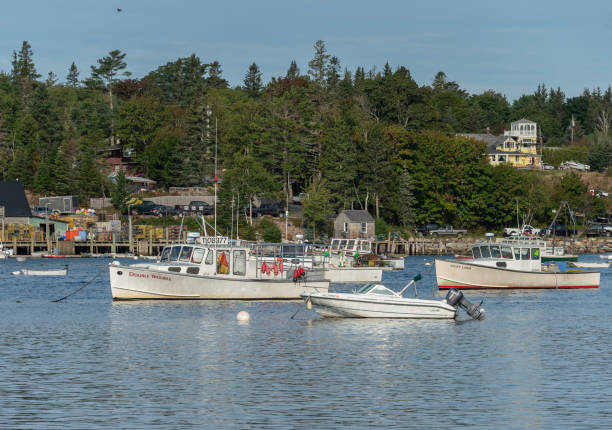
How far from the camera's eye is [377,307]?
151 feet

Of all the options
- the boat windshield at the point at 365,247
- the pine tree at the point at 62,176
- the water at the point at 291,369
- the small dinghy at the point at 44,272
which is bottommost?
the water at the point at 291,369

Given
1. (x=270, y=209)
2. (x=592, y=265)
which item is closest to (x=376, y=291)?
(x=592, y=265)

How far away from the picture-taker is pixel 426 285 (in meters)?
77.2

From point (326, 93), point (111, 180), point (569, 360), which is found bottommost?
point (569, 360)

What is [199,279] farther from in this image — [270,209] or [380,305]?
[270,209]

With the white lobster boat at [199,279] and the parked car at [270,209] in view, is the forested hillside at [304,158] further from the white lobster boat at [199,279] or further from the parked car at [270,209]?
the white lobster boat at [199,279]

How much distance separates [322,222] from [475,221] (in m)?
26.7

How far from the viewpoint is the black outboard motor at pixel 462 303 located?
153ft

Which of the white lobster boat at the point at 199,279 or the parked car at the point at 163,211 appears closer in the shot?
the white lobster boat at the point at 199,279

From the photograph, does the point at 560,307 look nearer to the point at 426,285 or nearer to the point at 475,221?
the point at 426,285

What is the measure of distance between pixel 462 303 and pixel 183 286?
646 inches

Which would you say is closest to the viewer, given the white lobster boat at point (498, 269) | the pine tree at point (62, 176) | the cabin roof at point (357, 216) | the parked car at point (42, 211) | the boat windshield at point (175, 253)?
the boat windshield at point (175, 253)

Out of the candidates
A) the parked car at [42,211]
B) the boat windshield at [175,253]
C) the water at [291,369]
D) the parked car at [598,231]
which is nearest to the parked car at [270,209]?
the parked car at [42,211]

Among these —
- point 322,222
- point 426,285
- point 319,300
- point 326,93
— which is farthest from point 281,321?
point 326,93
